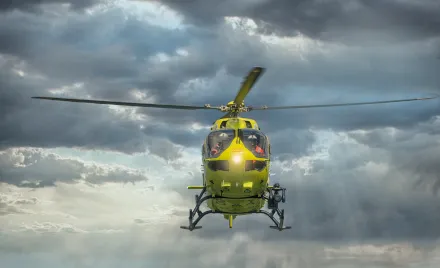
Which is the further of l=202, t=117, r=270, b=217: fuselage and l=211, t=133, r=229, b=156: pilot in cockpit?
l=211, t=133, r=229, b=156: pilot in cockpit

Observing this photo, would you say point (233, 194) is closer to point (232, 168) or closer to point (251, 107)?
point (232, 168)

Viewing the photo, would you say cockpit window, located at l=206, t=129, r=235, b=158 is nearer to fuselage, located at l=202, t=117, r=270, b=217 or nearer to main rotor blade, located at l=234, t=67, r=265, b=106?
fuselage, located at l=202, t=117, r=270, b=217

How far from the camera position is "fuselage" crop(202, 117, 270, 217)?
37.0 meters

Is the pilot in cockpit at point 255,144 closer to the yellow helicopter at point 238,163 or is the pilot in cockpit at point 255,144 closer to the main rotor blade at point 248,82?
the yellow helicopter at point 238,163

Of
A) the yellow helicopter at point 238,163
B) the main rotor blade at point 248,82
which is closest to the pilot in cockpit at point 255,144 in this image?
the yellow helicopter at point 238,163

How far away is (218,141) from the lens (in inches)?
1503

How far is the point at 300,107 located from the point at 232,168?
8069mm

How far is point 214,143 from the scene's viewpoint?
3825cm

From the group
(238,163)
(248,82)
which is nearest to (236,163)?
(238,163)

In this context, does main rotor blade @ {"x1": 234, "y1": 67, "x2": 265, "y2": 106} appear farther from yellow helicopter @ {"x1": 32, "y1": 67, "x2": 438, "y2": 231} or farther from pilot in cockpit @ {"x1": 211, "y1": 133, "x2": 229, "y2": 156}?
pilot in cockpit @ {"x1": 211, "y1": 133, "x2": 229, "y2": 156}

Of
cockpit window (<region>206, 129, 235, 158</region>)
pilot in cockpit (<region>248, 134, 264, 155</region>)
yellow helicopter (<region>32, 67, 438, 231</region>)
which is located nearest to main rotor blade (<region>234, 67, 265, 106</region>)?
yellow helicopter (<region>32, 67, 438, 231</region>)

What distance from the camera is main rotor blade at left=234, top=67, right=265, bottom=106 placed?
34438 mm

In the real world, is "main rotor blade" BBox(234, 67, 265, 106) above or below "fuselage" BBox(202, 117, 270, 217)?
above

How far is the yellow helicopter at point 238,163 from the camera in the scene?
37.0m
